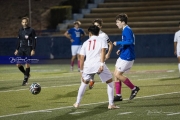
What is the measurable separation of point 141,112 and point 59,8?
28141 mm

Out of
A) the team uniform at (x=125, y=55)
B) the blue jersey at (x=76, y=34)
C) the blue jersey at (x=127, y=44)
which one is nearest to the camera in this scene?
the blue jersey at (x=127, y=44)

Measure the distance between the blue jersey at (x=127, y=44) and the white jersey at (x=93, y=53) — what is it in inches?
50.3

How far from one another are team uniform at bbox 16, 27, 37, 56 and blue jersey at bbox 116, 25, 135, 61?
5.44 metres

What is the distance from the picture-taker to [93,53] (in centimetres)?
1227

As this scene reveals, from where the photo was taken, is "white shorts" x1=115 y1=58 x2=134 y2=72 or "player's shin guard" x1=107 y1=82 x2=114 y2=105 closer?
"player's shin guard" x1=107 y1=82 x2=114 y2=105

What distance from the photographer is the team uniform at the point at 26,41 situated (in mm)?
18609

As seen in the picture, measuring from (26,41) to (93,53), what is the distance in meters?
6.72

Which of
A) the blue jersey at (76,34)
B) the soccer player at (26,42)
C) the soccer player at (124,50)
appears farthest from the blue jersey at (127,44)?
the blue jersey at (76,34)

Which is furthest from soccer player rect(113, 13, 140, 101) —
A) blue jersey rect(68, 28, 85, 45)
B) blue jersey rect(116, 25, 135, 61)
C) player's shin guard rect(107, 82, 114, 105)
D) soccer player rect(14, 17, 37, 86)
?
blue jersey rect(68, 28, 85, 45)

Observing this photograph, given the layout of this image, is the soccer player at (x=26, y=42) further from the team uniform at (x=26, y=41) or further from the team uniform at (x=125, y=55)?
the team uniform at (x=125, y=55)

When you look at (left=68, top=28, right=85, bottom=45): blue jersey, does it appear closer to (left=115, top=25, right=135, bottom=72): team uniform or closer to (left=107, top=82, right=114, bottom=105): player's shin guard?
(left=115, top=25, right=135, bottom=72): team uniform

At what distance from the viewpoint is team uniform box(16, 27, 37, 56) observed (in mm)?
18609

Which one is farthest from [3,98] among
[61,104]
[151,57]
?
[151,57]

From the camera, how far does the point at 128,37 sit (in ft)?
44.2
